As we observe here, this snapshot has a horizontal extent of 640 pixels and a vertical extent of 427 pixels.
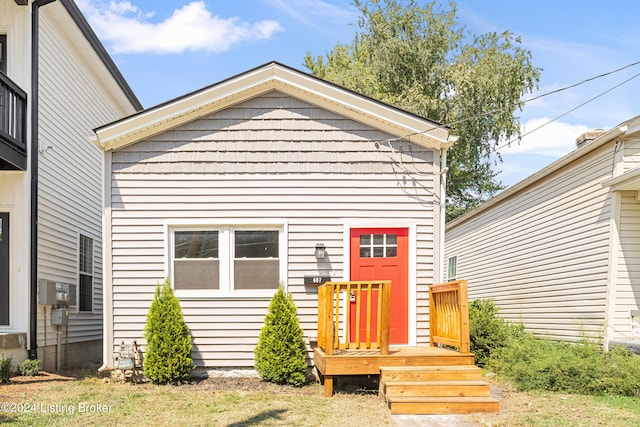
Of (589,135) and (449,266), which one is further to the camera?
(449,266)

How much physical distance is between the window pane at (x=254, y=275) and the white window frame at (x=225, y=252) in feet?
0.19

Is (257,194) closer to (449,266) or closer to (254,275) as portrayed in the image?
(254,275)

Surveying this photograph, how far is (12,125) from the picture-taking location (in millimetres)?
8602

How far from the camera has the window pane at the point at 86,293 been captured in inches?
458

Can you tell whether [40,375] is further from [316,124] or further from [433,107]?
[433,107]

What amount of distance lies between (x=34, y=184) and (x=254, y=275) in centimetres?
353

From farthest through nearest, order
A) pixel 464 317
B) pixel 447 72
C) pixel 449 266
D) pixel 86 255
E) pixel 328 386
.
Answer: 1. pixel 447 72
2. pixel 449 266
3. pixel 86 255
4. pixel 328 386
5. pixel 464 317

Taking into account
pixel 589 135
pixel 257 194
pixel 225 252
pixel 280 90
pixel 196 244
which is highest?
pixel 280 90

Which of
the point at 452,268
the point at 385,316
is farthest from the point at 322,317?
the point at 452,268

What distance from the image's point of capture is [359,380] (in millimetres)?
8453

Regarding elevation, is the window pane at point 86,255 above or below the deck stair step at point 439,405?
above

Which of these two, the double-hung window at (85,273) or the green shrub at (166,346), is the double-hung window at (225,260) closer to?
the green shrub at (166,346)

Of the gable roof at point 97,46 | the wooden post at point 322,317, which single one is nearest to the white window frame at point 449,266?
the gable roof at point 97,46

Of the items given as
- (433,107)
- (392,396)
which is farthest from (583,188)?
(433,107)
